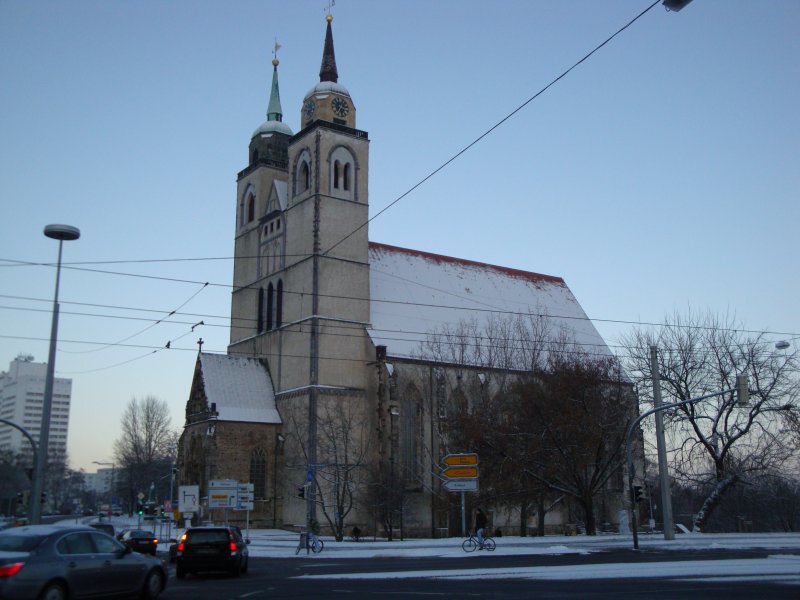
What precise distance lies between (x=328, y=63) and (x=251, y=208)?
1165cm

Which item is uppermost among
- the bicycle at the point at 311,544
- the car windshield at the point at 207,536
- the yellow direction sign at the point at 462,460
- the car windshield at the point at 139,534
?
the yellow direction sign at the point at 462,460

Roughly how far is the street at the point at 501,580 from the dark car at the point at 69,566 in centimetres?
132

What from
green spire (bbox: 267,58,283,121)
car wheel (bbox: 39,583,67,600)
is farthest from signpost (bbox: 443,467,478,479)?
green spire (bbox: 267,58,283,121)

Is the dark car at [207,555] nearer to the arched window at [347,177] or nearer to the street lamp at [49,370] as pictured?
the street lamp at [49,370]

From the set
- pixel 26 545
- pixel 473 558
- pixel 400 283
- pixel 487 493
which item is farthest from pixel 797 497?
pixel 26 545

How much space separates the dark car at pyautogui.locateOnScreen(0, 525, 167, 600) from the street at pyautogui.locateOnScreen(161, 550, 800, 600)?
1.32m

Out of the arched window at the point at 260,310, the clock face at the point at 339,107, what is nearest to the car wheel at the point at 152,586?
the arched window at the point at 260,310

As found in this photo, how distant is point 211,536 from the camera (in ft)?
64.9

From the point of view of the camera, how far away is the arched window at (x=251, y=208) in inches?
2258

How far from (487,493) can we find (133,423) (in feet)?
223

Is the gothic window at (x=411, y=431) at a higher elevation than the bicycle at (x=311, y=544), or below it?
higher

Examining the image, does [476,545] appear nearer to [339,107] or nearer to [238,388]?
[238,388]

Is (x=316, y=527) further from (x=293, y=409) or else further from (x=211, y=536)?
(x=211, y=536)

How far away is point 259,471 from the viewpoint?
48.1 metres
